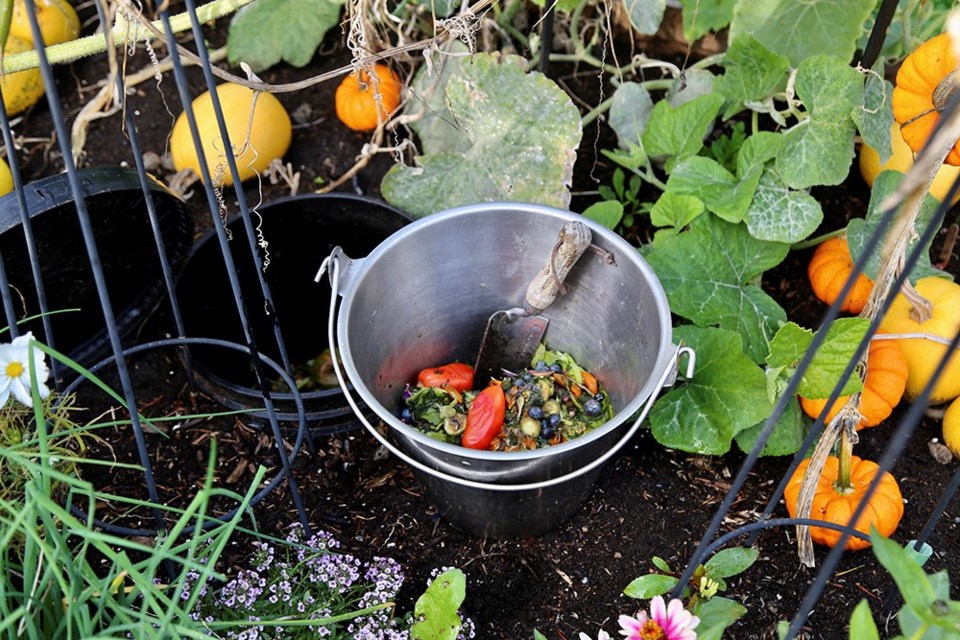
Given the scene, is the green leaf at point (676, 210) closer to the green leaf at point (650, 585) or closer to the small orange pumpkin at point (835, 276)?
the small orange pumpkin at point (835, 276)

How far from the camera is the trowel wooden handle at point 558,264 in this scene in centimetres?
168

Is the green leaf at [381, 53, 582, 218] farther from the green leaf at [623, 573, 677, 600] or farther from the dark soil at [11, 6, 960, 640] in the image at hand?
the green leaf at [623, 573, 677, 600]

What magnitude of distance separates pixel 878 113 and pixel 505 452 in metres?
1.13

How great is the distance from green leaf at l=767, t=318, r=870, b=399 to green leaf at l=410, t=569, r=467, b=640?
71 cm

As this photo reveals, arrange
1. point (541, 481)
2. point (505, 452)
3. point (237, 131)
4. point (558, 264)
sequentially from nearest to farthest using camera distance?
point (505, 452), point (541, 481), point (558, 264), point (237, 131)

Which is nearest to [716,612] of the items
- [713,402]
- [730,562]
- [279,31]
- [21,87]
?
[730,562]

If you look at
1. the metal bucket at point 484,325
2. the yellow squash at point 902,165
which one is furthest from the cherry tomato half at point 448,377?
the yellow squash at point 902,165

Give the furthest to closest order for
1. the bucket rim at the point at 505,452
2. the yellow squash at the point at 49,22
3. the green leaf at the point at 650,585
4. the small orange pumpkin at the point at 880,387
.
→ 1. the yellow squash at the point at 49,22
2. the small orange pumpkin at the point at 880,387
3. the green leaf at the point at 650,585
4. the bucket rim at the point at 505,452

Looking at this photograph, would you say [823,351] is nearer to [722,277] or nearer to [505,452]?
[722,277]

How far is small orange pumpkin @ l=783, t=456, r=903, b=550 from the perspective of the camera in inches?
69.5

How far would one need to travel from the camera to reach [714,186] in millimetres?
2025

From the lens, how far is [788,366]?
178 centimetres

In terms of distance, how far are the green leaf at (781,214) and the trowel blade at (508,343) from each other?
0.49 m

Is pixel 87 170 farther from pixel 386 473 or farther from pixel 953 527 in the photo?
pixel 953 527
